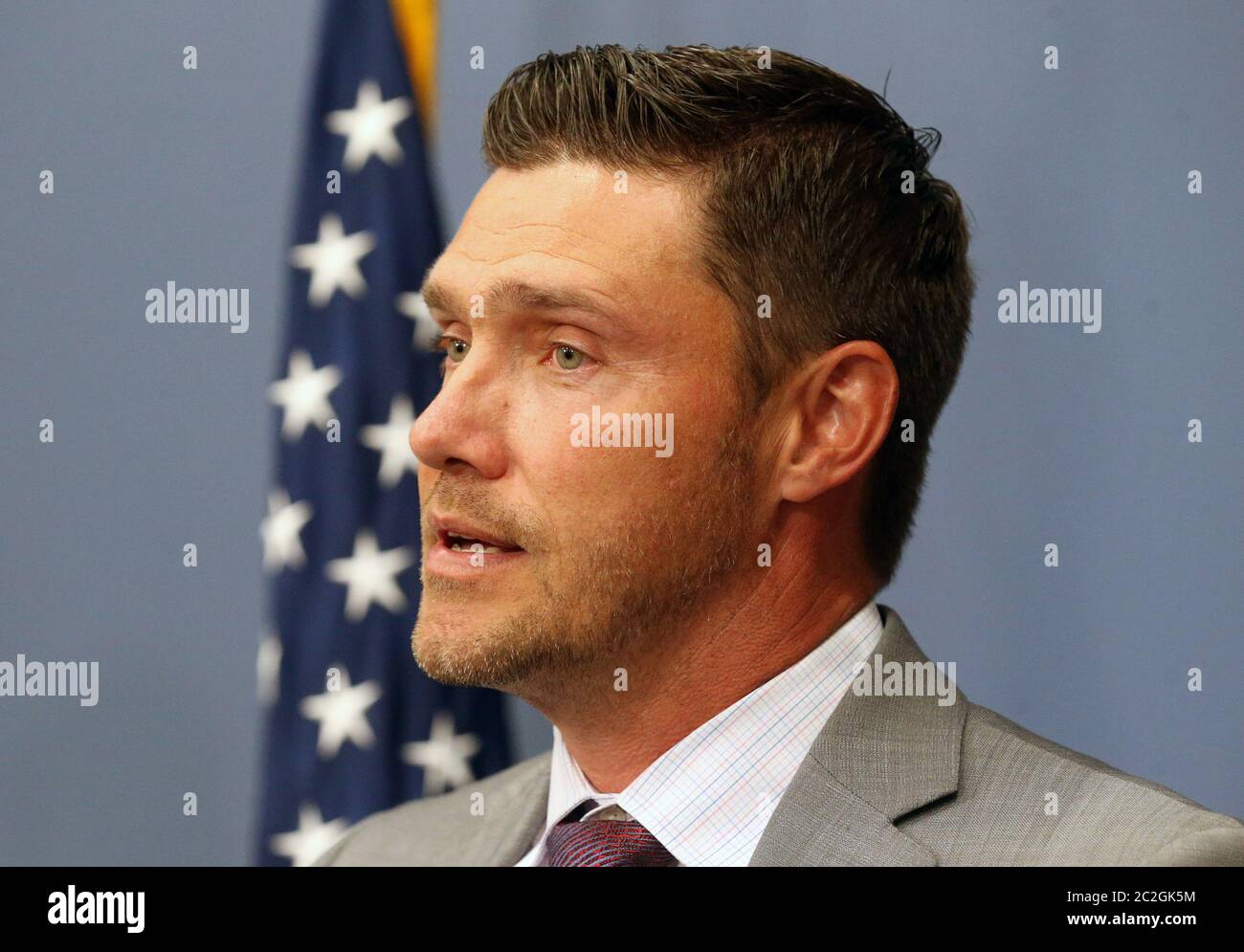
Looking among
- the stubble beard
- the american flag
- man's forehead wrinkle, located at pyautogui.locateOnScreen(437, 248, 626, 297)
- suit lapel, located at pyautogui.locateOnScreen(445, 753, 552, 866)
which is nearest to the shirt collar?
the stubble beard

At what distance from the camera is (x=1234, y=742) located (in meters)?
2.46

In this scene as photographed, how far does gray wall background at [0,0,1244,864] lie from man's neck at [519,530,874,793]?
0.66m

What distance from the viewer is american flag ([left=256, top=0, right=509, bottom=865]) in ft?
8.23

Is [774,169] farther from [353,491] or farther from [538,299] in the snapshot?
[353,491]

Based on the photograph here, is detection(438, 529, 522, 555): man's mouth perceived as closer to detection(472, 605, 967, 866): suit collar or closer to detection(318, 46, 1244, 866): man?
detection(318, 46, 1244, 866): man

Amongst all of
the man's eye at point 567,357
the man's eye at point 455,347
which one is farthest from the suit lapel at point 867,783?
the man's eye at point 455,347

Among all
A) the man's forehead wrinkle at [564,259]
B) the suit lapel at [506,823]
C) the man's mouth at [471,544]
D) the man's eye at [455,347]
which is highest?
the man's forehead wrinkle at [564,259]

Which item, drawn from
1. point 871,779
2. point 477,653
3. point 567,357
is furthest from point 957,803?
point 567,357

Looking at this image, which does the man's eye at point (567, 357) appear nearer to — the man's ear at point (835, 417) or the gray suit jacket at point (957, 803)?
the man's ear at point (835, 417)

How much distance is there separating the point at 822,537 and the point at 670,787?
406mm

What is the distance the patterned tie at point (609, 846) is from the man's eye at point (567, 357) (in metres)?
0.62

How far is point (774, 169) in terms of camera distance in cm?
194

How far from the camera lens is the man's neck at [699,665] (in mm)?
1932

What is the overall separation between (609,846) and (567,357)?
26.2 inches
